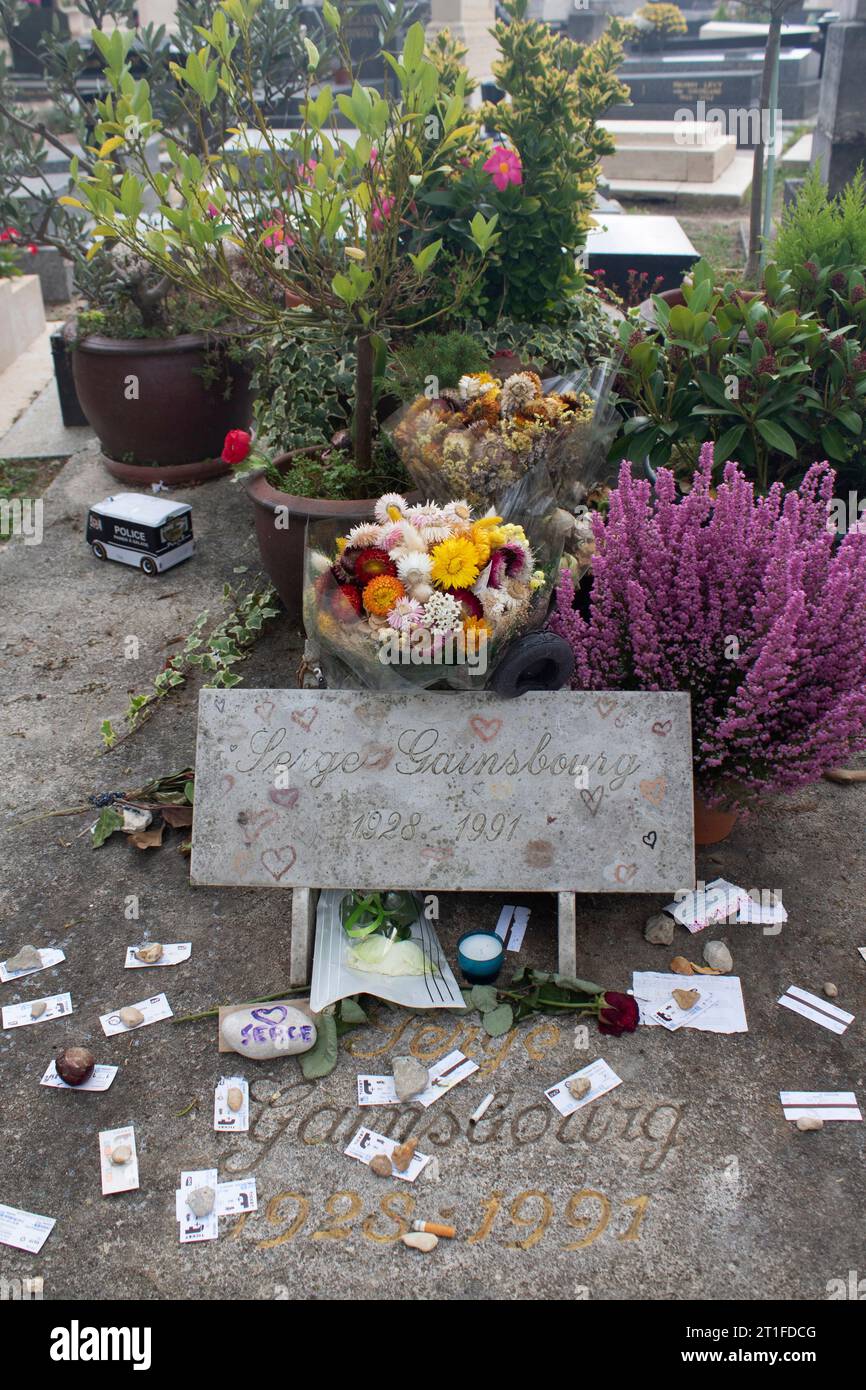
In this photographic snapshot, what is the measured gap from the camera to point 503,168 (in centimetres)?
424

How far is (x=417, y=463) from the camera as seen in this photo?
3.51m

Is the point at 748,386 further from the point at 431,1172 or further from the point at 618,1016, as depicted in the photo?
the point at 431,1172

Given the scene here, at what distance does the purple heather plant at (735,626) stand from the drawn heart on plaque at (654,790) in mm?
160

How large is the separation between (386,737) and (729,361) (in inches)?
81.6

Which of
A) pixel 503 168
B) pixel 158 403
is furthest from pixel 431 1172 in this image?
pixel 158 403

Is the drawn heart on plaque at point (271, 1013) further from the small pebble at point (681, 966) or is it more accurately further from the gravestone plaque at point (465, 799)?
the small pebble at point (681, 966)

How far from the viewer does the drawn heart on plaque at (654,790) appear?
292 cm

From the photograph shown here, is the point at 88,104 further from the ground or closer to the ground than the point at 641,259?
further from the ground

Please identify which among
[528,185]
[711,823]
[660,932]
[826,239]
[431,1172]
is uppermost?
→ [528,185]

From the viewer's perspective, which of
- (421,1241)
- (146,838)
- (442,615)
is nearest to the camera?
(421,1241)

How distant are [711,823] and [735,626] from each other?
641mm

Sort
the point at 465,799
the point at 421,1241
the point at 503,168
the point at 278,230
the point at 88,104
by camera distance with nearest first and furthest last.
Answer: the point at 421,1241 → the point at 465,799 → the point at 278,230 → the point at 503,168 → the point at 88,104

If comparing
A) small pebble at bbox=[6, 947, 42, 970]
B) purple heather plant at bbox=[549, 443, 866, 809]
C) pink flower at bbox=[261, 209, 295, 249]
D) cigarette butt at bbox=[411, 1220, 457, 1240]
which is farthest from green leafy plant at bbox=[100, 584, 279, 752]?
cigarette butt at bbox=[411, 1220, 457, 1240]
